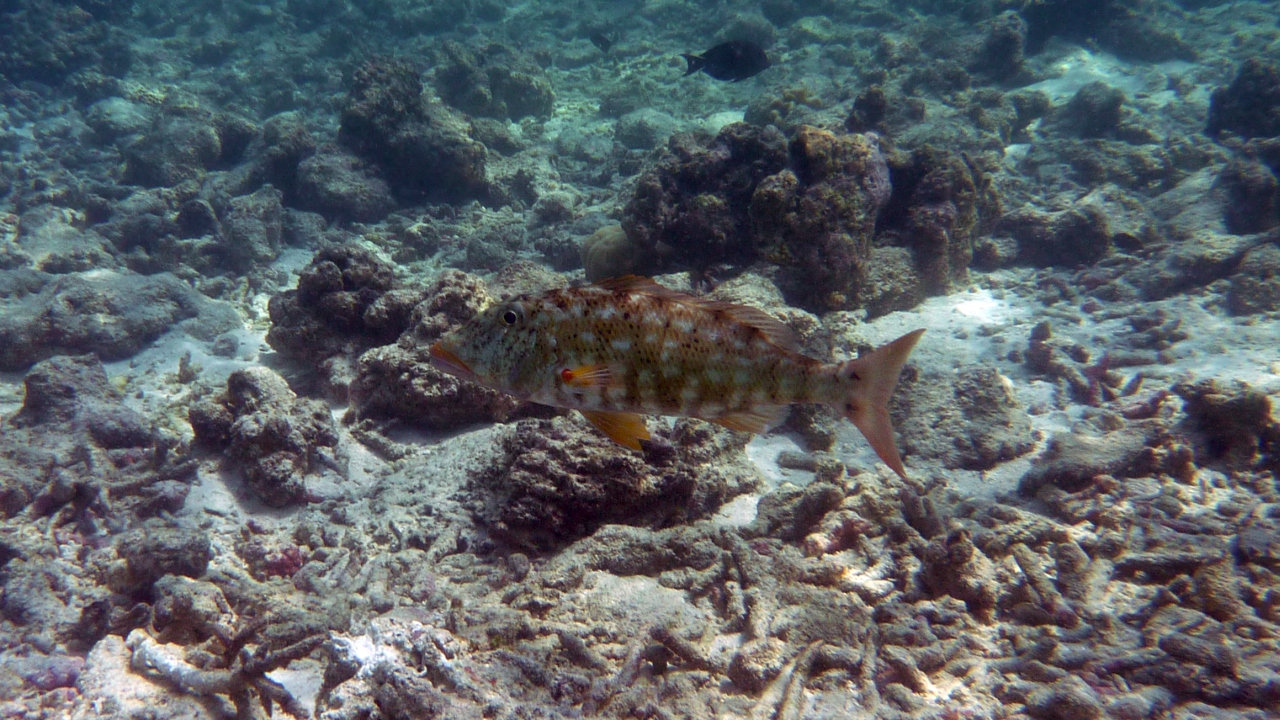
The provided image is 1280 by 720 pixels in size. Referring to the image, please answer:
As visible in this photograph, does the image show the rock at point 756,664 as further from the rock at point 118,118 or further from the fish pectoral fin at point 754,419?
the rock at point 118,118

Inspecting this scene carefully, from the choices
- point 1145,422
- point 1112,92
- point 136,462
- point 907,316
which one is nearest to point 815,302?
point 907,316

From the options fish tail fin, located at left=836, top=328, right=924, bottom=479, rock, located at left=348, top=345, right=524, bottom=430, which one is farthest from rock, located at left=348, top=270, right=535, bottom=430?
fish tail fin, located at left=836, top=328, right=924, bottom=479

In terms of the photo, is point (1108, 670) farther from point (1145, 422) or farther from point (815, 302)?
point (815, 302)

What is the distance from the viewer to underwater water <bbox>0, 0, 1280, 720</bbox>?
264cm

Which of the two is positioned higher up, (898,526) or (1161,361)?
(1161,361)

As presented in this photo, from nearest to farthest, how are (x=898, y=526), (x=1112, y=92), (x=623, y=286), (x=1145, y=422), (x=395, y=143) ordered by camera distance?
(x=623, y=286) → (x=898, y=526) → (x=1145, y=422) → (x=395, y=143) → (x=1112, y=92)

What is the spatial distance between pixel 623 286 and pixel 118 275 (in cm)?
893

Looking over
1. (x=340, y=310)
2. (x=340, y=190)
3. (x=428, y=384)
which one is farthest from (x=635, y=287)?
(x=340, y=190)

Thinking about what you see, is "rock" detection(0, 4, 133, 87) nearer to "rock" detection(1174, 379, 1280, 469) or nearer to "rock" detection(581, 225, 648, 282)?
"rock" detection(581, 225, 648, 282)

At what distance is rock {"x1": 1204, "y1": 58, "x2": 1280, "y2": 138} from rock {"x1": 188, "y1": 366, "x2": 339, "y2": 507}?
17.6 meters

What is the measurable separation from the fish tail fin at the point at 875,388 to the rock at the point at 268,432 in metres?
4.16

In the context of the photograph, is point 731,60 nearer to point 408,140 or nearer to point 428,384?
point 408,140

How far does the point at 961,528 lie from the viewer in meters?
3.37

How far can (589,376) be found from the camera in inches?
86.4
